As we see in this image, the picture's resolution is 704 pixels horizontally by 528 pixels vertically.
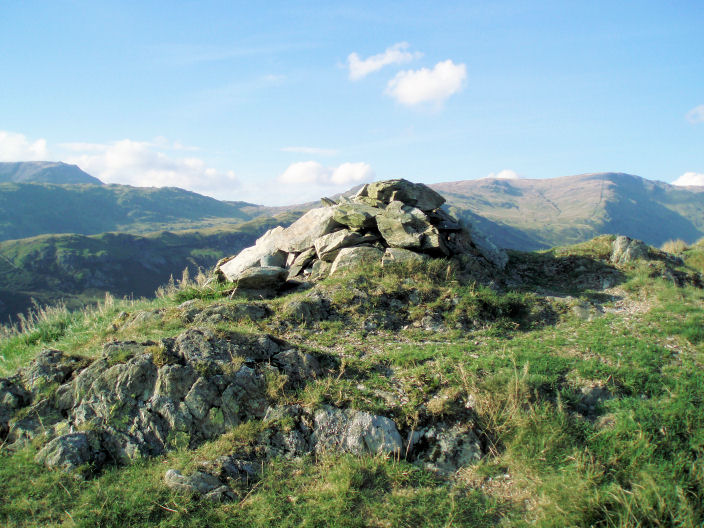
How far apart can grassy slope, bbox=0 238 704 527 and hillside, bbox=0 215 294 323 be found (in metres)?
137

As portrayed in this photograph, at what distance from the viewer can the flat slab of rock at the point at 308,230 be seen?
1614 cm

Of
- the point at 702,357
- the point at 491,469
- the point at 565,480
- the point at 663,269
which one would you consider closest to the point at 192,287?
the point at 491,469

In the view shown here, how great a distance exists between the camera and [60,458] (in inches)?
255

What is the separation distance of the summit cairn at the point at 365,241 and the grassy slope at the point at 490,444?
338 centimetres

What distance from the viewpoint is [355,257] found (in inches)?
550

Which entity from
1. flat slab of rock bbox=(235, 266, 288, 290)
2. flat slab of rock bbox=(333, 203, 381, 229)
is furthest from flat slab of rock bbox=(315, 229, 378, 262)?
flat slab of rock bbox=(235, 266, 288, 290)

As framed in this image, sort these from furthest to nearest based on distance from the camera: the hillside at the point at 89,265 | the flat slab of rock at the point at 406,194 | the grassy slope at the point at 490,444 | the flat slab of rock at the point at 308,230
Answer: the hillside at the point at 89,265, the flat slab of rock at the point at 406,194, the flat slab of rock at the point at 308,230, the grassy slope at the point at 490,444

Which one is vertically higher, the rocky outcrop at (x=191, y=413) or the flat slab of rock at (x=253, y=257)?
the flat slab of rock at (x=253, y=257)

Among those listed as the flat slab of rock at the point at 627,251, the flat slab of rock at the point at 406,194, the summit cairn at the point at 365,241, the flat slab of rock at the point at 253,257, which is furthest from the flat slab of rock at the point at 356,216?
the flat slab of rock at the point at 627,251

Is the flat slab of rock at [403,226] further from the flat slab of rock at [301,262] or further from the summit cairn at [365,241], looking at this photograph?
the flat slab of rock at [301,262]

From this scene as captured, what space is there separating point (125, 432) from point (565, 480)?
6907 mm

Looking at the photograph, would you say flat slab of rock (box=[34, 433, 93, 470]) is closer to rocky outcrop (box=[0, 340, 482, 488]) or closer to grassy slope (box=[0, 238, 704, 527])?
rocky outcrop (box=[0, 340, 482, 488])

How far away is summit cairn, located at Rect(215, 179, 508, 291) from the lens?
1391 cm

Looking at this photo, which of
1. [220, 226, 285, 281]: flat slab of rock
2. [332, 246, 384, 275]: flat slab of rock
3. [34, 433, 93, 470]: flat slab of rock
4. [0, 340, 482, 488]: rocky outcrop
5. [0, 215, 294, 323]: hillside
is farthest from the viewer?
[0, 215, 294, 323]: hillside
